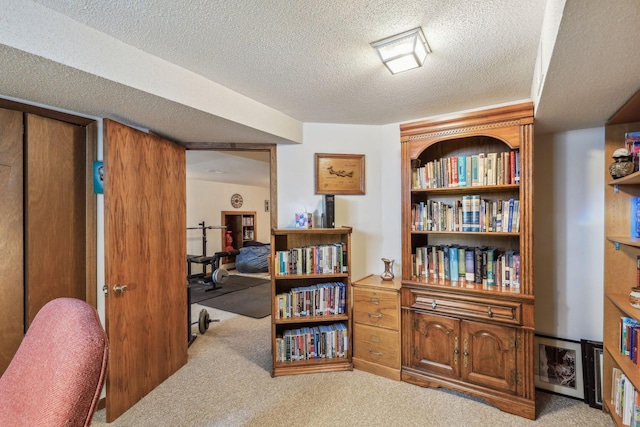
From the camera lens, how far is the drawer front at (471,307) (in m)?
1.98

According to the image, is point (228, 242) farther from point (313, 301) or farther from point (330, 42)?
point (330, 42)

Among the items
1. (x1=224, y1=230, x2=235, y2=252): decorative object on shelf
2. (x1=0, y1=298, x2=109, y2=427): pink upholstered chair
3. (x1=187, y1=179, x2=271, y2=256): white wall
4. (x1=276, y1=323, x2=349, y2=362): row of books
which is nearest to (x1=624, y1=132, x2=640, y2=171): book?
(x1=276, y1=323, x2=349, y2=362): row of books

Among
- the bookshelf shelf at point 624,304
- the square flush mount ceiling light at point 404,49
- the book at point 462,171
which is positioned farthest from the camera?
the book at point 462,171

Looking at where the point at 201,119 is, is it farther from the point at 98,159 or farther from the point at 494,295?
the point at 494,295

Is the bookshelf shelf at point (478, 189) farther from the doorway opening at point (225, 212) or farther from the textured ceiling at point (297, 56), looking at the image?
the doorway opening at point (225, 212)

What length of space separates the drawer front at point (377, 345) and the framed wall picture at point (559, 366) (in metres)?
1.03

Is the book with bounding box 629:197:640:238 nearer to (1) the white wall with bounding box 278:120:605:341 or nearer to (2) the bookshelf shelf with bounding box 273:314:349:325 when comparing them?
(1) the white wall with bounding box 278:120:605:341

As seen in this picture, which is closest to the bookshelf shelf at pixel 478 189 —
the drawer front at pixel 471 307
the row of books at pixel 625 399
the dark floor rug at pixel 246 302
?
the drawer front at pixel 471 307

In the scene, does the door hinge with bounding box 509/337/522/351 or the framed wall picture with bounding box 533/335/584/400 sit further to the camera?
the framed wall picture with bounding box 533/335/584/400

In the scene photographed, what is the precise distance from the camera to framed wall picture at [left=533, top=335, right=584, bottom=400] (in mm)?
2129

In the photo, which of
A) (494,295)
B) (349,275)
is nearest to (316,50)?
(349,275)

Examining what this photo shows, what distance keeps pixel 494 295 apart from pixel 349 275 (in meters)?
1.09

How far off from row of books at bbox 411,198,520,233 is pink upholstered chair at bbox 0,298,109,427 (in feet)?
7.05

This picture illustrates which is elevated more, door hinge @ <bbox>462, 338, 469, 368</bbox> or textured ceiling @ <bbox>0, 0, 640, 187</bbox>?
textured ceiling @ <bbox>0, 0, 640, 187</bbox>
